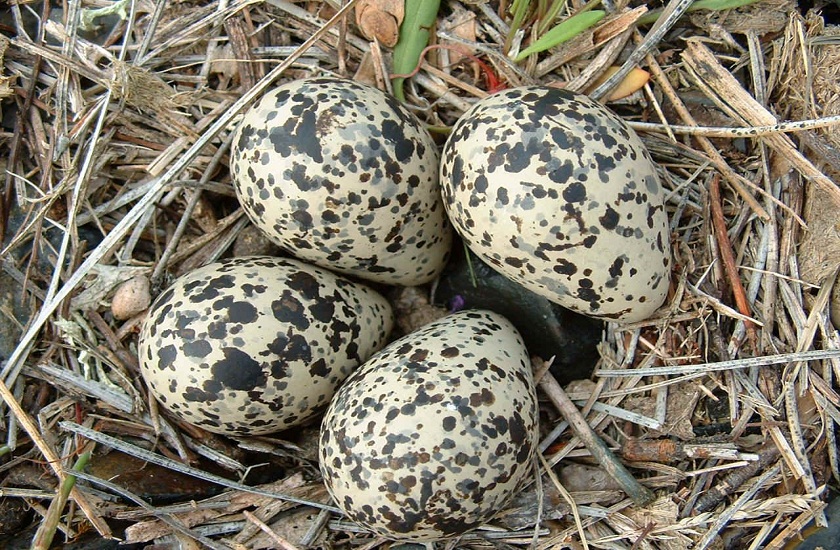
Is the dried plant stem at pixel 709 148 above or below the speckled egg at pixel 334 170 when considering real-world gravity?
above

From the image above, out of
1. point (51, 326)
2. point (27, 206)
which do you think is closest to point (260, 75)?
point (27, 206)

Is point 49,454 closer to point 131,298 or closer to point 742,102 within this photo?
point 131,298

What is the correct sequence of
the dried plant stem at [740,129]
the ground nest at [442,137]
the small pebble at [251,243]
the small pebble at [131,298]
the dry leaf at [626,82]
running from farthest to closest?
1. the small pebble at [251,243]
2. the small pebble at [131,298]
3. the dry leaf at [626,82]
4. the ground nest at [442,137]
5. the dried plant stem at [740,129]

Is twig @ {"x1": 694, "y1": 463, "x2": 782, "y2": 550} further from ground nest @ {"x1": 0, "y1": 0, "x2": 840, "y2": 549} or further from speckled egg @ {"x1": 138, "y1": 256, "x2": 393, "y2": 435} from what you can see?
speckled egg @ {"x1": 138, "y1": 256, "x2": 393, "y2": 435}

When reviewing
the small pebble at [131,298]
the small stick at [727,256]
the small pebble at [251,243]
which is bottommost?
the small pebble at [131,298]

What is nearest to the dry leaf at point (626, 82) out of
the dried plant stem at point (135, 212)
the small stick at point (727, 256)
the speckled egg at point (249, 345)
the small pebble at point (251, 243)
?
the small stick at point (727, 256)

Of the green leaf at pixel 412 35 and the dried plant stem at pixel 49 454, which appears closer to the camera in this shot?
the dried plant stem at pixel 49 454

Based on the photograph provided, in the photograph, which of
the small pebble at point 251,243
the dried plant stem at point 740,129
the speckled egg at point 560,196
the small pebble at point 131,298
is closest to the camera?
the speckled egg at point 560,196

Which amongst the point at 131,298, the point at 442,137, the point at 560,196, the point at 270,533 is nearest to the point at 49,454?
the point at 131,298

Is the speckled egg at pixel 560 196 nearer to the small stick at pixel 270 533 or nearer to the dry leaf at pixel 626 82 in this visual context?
the dry leaf at pixel 626 82
